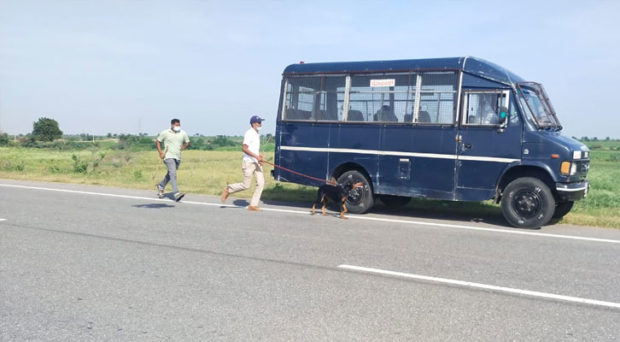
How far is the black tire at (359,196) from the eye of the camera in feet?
39.3

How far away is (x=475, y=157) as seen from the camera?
10789mm

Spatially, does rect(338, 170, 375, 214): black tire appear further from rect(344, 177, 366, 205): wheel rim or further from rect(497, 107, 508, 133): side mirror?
rect(497, 107, 508, 133): side mirror

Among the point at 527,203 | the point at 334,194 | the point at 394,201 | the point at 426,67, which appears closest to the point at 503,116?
the point at 527,203

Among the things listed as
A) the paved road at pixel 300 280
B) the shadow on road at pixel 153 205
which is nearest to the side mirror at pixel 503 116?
the paved road at pixel 300 280

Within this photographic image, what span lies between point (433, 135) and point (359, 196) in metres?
2.02

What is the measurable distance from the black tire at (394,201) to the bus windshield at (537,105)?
3.72 metres

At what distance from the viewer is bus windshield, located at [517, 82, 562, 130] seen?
34.2ft

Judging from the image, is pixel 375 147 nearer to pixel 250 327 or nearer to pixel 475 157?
pixel 475 157

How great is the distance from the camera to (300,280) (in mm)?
6219

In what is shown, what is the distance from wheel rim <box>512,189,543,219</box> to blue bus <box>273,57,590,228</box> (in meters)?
0.02

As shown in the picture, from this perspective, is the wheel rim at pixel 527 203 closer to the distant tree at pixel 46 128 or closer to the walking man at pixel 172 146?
the walking man at pixel 172 146

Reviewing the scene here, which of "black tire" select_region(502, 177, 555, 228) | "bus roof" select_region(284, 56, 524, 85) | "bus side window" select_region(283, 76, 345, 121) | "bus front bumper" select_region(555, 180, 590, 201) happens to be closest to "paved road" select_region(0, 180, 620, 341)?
"black tire" select_region(502, 177, 555, 228)

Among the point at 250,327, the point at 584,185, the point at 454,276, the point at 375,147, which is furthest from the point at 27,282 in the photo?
the point at 584,185

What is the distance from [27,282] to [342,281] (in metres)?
3.31
